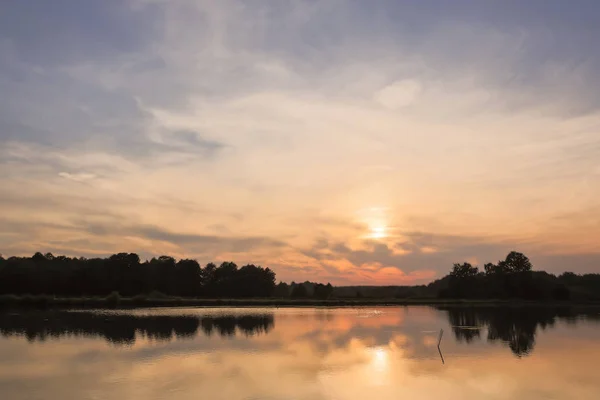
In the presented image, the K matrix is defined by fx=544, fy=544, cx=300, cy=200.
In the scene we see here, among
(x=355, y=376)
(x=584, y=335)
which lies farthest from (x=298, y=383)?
(x=584, y=335)

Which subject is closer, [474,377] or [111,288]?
[474,377]

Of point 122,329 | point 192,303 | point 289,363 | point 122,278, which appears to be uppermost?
point 122,278

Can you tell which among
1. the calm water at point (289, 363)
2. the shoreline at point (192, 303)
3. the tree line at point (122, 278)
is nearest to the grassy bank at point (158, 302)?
the shoreline at point (192, 303)

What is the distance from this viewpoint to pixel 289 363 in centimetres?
3219

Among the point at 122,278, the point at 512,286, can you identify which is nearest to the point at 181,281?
the point at 122,278

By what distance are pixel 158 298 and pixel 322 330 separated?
7294 centimetres

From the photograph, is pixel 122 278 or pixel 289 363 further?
pixel 122 278

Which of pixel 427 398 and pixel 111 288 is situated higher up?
pixel 111 288

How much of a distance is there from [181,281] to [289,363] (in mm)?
117857

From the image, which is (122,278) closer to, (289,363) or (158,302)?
(158,302)

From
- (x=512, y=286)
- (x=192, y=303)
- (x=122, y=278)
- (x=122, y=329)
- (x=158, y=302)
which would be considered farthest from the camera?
(x=512, y=286)

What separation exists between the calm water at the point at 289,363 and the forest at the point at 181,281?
6600 centimetres

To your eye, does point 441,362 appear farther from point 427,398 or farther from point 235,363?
point 235,363

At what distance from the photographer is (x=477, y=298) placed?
13550 cm
